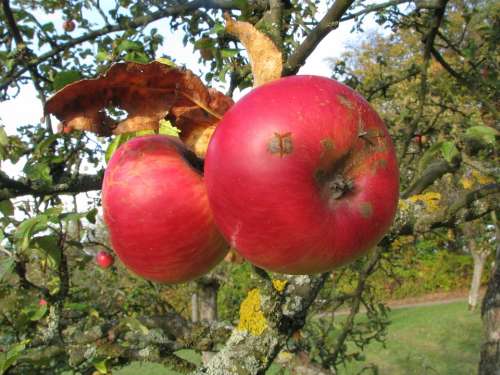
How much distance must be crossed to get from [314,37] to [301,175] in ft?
1.14

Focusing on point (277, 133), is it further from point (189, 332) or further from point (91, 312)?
point (91, 312)

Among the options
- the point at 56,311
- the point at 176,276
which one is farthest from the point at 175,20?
the point at 176,276

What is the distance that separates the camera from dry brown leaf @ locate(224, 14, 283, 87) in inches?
31.4

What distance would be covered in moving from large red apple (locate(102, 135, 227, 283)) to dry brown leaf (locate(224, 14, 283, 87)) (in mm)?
195

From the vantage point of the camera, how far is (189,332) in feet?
5.41

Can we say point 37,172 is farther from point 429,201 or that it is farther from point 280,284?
point 429,201

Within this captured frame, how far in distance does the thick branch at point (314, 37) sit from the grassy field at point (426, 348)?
5.46 meters

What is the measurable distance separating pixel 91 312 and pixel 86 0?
2.85 m

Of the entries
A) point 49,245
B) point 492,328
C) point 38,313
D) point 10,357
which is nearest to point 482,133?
point 492,328

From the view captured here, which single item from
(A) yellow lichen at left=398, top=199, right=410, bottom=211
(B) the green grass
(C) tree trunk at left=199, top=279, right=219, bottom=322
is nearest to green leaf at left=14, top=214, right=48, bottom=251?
(A) yellow lichen at left=398, top=199, right=410, bottom=211

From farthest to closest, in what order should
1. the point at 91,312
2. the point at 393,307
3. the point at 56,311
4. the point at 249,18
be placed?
the point at 393,307 → the point at 91,312 → the point at 56,311 → the point at 249,18

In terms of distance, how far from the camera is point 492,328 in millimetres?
2480

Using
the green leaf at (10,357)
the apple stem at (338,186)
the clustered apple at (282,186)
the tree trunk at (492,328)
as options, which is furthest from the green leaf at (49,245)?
the tree trunk at (492,328)

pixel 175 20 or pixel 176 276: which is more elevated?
pixel 175 20
